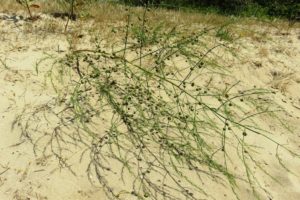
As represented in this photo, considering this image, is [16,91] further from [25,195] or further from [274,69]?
[274,69]

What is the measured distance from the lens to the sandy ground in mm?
3512

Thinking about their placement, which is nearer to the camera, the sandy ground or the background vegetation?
the sandy ground

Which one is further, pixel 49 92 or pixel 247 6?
pixel 247 6

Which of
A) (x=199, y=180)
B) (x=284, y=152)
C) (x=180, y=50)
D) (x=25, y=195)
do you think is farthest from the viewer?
(x=180, y=50)

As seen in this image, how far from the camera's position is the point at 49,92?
445 cm

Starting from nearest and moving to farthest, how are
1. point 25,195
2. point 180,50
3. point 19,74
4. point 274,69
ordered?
point 25,195 < point 19,74 < point 180,50 < point 274,69

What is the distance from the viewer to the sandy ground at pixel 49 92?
3512 millimetres

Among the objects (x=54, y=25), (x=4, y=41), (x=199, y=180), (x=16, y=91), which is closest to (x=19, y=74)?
(x=16, y=91)

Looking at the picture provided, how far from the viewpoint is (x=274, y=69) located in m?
5.54

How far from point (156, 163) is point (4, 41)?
2343 mm

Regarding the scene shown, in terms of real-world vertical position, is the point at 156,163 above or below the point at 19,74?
below

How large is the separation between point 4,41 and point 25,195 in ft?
7.47

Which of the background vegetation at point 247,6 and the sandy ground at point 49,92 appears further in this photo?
the background vegetation at point 247,6

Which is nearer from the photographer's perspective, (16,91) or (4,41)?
(16,91)
